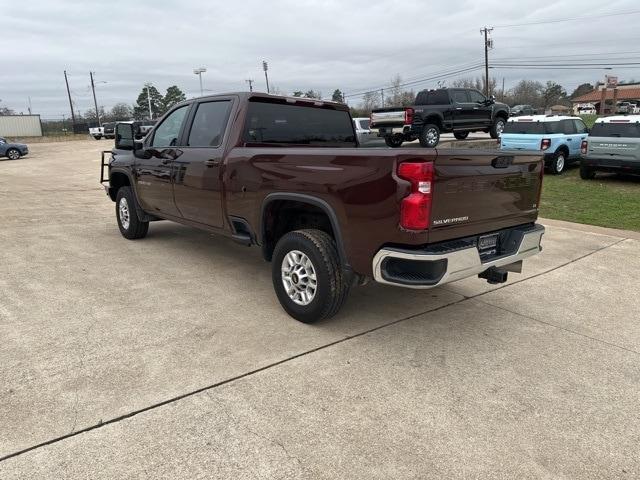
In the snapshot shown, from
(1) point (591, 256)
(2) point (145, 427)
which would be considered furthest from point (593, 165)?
(2) point (145, 427)

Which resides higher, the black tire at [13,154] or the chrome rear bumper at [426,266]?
the black tire at [13,154]

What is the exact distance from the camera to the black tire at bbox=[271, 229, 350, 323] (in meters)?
3.75

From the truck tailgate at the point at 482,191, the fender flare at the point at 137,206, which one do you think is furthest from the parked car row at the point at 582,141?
the fender flare at the point at 137,206

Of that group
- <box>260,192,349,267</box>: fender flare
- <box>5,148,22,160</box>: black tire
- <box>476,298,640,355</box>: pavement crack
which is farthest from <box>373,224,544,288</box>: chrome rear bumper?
<box>5,148,22,160</box>: black tire

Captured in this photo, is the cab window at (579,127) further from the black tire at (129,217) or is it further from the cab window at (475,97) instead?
the black tire at (129,217)

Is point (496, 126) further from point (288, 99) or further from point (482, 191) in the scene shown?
point (482, 191)

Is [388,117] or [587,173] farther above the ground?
[388,117]

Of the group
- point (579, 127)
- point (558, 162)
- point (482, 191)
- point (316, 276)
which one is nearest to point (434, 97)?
point (579, 127)

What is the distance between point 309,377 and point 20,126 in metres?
65.6

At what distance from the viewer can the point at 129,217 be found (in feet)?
22.7

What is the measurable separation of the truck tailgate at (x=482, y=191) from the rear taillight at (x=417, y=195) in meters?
0.06

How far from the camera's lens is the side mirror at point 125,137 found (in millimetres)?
6289

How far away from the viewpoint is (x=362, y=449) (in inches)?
101

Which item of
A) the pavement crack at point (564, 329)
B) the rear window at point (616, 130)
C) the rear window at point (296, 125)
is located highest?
the rear window at point (296, 125)
